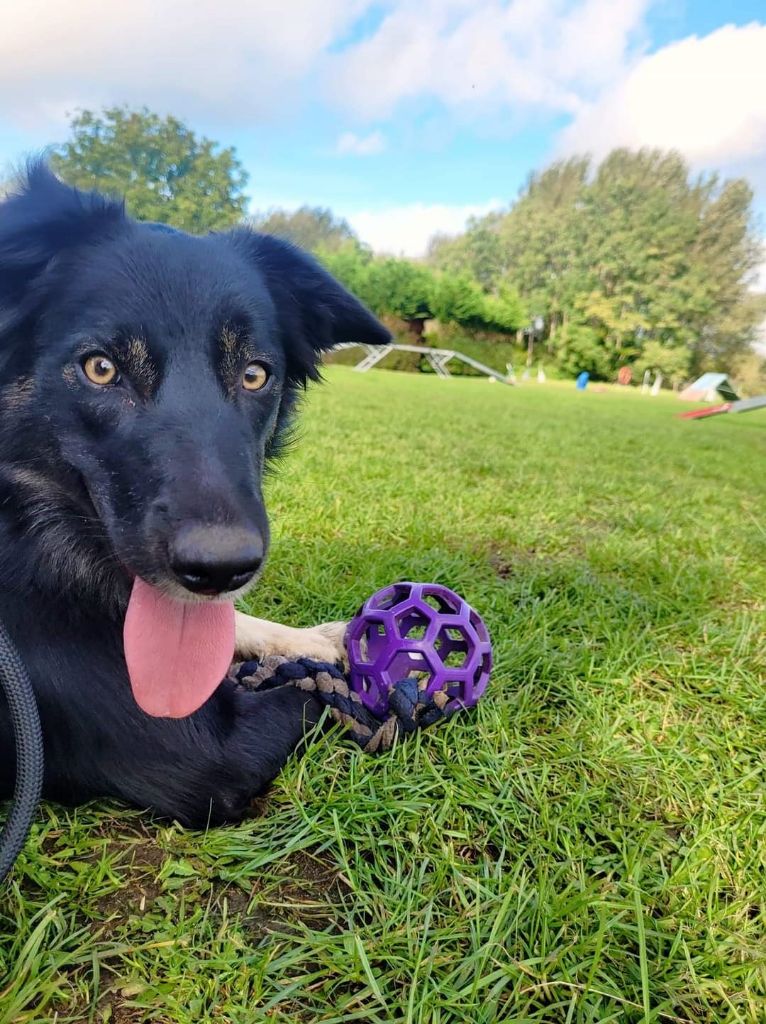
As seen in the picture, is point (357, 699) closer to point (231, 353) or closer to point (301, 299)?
point (231, 353)

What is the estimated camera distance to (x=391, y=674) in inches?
85.9

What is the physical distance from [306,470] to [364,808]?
13.0ft

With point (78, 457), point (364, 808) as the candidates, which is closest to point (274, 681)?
point (364, 808)

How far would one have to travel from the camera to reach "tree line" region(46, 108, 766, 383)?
51250mm

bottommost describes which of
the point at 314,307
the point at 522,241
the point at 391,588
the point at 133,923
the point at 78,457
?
the point at 133,923

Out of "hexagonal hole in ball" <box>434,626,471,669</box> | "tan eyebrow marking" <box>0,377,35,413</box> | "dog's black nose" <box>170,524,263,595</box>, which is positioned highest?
"tan eyebrow marking" <box>0,377,35,413</box>

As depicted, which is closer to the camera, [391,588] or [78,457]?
[78,457]

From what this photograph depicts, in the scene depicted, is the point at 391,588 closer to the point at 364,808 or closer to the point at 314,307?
A: the point at 364,808

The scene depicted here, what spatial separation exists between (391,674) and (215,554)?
898mm

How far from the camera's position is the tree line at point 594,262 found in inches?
2018

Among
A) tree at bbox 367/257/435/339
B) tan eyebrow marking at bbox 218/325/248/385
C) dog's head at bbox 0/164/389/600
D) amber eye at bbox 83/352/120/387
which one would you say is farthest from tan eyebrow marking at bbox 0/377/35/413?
tree at bbox 367/257/435/339

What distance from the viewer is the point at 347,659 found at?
242 cm

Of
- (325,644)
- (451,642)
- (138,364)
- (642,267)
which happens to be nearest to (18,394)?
(138,364)

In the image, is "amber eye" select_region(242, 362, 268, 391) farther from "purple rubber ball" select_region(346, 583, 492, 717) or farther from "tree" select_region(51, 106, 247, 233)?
"tree" select_region(51, 106, 247, 233)
